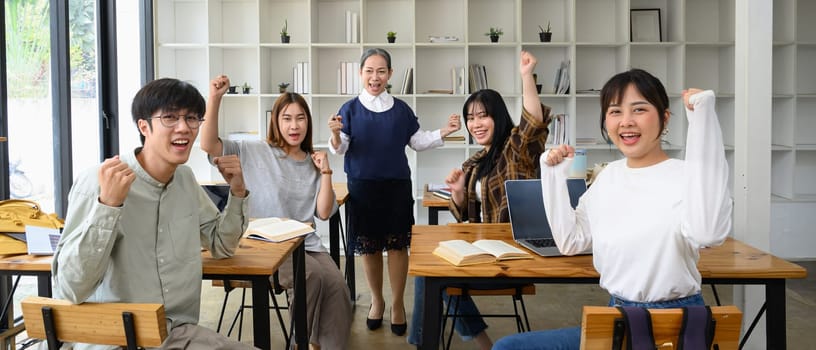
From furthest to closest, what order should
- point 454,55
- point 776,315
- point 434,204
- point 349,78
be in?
point 454,55 → point 349,78 → point 434,204 → point 776,315

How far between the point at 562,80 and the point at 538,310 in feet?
7.29

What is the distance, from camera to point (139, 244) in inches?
78.9

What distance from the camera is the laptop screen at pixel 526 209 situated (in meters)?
2.60

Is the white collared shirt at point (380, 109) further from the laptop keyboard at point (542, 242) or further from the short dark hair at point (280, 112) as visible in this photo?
the laptop keyboard at point (542, 242)

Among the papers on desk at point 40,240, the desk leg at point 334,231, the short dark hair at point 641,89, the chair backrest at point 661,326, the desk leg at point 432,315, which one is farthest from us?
→ the desk leg at point 334,231

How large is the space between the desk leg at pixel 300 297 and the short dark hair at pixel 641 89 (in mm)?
1344

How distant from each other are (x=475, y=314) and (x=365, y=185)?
1065mm

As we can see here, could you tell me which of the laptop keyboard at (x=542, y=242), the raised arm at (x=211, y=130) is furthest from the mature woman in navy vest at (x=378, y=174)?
the laptop keyboard at (x=542, y=242)

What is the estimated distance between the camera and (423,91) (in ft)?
20.0

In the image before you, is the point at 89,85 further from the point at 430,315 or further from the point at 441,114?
the point at 430,315

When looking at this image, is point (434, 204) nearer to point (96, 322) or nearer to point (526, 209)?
point (526, 209)

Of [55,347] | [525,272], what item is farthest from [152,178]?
[525,272]

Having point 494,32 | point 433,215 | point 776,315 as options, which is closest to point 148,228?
point 776,315

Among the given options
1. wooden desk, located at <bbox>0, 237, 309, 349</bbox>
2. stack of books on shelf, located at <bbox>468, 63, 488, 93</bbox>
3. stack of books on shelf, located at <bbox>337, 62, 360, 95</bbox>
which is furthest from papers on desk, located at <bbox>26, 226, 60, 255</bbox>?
stack of books on shelf, located at <bbox>468, 63, 488, 93</bbox>
